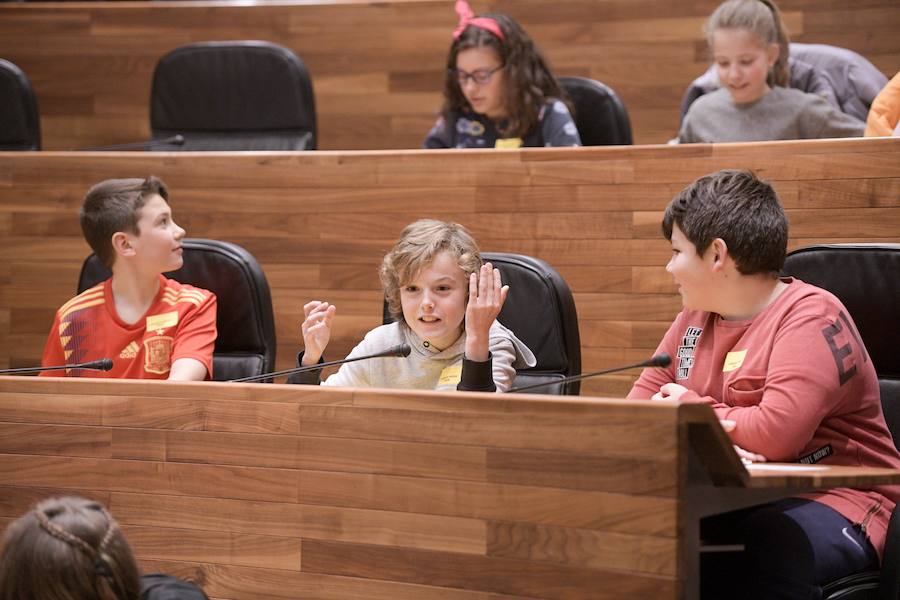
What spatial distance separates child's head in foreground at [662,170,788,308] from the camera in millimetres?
1968

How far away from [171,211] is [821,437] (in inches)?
73.8

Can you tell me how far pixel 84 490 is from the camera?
5.96 feet

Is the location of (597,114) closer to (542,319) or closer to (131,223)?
(542,319)

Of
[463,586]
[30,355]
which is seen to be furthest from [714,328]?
[30,355]

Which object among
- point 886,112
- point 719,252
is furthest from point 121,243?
point 886,112

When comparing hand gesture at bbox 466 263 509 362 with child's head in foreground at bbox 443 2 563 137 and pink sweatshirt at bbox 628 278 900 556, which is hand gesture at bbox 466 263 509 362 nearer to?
pink sweatshirt at bbox 628 278 900 556

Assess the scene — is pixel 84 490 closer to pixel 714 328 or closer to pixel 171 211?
pixel 714 328

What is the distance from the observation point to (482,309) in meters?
2.10

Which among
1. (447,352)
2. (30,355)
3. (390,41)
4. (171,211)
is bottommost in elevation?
(30,355)

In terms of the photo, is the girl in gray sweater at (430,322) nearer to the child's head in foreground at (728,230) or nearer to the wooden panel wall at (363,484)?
the child's head in foreground at (728,230)

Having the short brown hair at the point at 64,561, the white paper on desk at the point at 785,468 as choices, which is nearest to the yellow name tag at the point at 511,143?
the white paper on desk at the point at 785,468

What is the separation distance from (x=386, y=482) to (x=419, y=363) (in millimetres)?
715

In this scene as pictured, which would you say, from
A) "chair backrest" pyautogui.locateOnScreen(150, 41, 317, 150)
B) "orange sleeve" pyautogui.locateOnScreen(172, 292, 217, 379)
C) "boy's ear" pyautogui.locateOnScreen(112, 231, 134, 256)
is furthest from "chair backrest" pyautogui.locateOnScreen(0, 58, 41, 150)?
"orange sleeve" pyautogui.locateOnScreen(172, 292, 217, 379)

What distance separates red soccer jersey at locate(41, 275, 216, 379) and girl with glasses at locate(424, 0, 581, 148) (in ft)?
3.64
